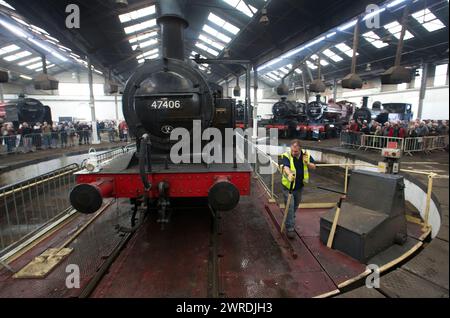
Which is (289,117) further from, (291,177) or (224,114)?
(291,177)

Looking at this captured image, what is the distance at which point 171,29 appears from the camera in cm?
456

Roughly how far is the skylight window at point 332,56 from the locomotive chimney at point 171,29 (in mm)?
20723

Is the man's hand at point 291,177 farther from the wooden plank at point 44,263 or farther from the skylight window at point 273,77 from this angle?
the skylight window at point 273,77

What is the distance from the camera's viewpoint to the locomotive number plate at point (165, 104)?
369 cm

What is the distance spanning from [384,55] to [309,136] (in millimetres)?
8788

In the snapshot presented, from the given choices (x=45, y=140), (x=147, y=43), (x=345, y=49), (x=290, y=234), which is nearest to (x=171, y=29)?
(x=290, y=234)

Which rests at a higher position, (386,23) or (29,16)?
(386,23)

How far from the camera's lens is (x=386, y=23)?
14.4 m

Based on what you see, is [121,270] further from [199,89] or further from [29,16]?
[29,16]

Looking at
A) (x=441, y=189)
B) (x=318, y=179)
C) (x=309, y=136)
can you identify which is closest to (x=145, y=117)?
(x=441, y=189)

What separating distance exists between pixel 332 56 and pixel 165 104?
75.4ft

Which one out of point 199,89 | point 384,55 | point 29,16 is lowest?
point 199,89

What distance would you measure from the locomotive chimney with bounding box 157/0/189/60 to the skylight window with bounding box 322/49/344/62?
20.7 m

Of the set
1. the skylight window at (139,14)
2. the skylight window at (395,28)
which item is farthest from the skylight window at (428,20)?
the skylight window at (139,14)
